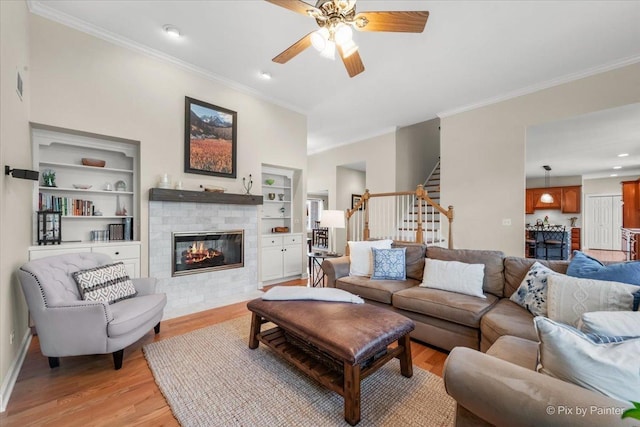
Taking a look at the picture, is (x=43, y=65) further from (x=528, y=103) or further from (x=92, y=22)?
(x=528, y=103)

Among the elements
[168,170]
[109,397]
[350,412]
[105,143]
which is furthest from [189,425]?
[105,143]

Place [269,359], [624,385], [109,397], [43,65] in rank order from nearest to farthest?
[624,385], [109,397], [269,359], [43,65]

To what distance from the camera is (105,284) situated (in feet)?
7.61

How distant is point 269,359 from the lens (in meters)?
2.21

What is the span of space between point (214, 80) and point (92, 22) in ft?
4.58

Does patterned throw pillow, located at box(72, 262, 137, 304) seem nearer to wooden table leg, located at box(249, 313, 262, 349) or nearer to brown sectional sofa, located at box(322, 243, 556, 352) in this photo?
wooden table leg, located at box(249, 313, 262, 349)

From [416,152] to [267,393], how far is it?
6320mm

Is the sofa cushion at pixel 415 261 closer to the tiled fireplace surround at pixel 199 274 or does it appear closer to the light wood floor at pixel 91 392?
the light wood floor at pixel 91 392

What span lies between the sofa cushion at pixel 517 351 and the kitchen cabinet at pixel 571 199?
31.4 ft

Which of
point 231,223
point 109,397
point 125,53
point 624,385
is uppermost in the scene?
point 125,53

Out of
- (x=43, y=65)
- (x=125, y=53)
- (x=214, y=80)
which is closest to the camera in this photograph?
(x=43, y=65)

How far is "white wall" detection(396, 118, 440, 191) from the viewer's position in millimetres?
6199

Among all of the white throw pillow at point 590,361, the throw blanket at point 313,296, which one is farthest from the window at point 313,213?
the white throw pillow at point 590,361

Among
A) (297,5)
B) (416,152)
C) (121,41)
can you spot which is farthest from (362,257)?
(416,152)
